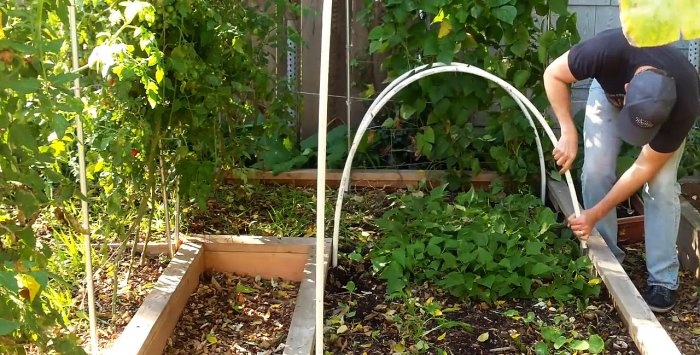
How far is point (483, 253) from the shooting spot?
10.4 feet

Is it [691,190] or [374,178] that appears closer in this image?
[691,190]

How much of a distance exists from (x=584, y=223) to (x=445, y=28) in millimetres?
1297

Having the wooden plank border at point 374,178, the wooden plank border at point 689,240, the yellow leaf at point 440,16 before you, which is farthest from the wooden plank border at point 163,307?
the wooden plank border at point 689,240

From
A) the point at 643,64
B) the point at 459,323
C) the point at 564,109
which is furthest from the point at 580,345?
the point at 643,64

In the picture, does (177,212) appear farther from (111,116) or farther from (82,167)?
(82,167)

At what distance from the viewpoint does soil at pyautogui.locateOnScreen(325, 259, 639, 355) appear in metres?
2.83

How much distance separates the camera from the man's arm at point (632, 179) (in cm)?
292

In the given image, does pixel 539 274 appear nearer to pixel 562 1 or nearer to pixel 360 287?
pixel 360 287

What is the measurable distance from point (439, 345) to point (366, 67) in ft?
7.19

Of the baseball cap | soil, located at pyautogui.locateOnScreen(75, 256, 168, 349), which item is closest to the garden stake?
soil, located at pyautogui.locateOnScreen(75, 256, 168, 349)

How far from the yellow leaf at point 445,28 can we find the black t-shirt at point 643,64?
0.96 meters

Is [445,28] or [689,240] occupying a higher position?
[445,28]

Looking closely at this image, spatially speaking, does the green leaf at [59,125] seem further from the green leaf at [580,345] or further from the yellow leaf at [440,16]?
the yellow leaf at [440,16]

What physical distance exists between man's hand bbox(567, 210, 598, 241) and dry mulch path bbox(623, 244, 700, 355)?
0.46 metres
